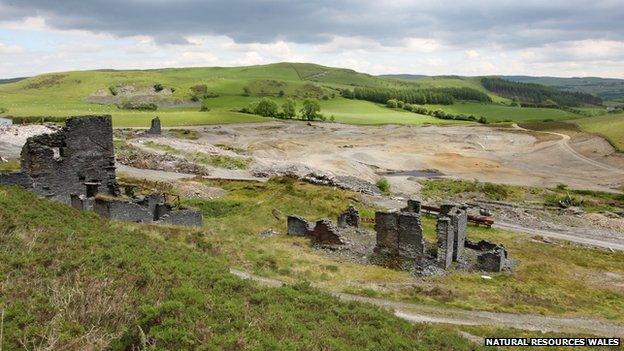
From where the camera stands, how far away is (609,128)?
13350 centimetres

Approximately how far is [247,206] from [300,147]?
209 feet

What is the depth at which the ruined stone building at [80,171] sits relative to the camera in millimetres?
31719

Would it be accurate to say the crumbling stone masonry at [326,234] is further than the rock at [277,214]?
No

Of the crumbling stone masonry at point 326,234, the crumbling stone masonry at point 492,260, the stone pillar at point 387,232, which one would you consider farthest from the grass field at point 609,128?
the crumbling stone masonry at point 326,234

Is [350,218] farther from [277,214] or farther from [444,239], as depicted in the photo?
[444,239]

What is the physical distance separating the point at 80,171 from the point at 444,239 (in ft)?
78.9

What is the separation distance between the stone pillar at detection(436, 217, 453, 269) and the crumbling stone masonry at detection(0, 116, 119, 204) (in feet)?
71.7

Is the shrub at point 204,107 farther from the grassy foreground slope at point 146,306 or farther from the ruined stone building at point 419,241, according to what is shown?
the grassy foreground slope at point 146,306

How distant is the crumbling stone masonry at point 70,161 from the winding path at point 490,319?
13.0 m

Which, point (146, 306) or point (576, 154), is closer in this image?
point (146, 306)

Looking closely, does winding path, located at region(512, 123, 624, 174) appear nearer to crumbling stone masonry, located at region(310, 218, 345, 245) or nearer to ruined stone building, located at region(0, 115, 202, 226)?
crumbling stone masonry, located at region(310, 218, 345, 245)

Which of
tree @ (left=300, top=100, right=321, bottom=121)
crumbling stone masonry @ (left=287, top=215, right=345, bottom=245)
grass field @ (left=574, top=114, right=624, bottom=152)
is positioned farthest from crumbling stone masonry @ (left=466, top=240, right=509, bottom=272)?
tree @ (left=300, top=100, right=321, bottom=121)

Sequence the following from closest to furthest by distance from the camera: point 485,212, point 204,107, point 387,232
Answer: point 387,232, point 485,212, point 204,107

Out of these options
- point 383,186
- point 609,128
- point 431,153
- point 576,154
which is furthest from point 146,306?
point 609,128
